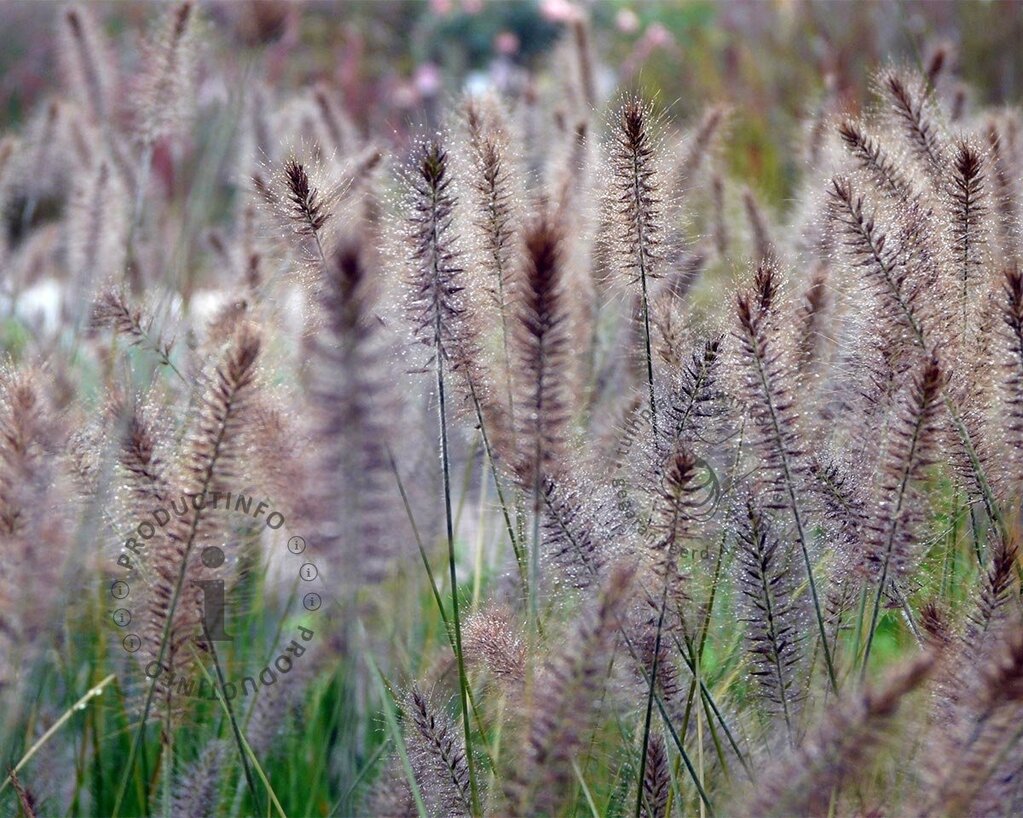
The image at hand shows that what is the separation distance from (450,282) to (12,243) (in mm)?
5444

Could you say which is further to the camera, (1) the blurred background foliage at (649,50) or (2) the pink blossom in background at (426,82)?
(2) the pink blossom in background at (426,82)

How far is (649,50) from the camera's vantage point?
6910mm

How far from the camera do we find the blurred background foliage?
16.5 feet

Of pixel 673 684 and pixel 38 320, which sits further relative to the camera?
pixel 38 320

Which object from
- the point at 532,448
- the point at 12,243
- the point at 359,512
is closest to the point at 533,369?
the point at 532,448

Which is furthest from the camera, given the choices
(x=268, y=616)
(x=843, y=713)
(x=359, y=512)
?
(x=268, y=616)

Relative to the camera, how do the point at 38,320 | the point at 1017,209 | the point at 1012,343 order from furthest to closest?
the point at 38,320 → the point at 1017,209 → the point at 1012,343

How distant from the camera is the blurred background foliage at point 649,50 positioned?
504 cm

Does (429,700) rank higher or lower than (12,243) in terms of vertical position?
lower

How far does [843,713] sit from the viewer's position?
1.06 meters

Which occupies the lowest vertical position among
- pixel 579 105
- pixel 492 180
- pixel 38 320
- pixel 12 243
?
pixel 492 180

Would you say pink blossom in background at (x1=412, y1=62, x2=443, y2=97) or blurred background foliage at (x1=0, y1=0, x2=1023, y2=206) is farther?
pink blossom in background at (x1=412, y1=62, x2=443, y2=97)

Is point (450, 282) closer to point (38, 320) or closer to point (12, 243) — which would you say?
point (38, 320)

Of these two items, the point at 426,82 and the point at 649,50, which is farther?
the point at 426,82
